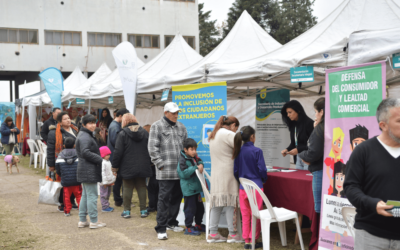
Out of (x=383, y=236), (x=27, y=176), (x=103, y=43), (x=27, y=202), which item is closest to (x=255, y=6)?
(x=103, y=43)

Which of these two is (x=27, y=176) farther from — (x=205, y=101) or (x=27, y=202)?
(x=205, y=101)

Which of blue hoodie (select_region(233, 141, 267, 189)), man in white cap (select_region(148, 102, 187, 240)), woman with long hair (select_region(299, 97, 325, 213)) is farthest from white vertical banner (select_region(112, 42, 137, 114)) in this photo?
woman with long hair (select_region(299, 97, 325, 213))

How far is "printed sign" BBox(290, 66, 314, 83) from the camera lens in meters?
4.84

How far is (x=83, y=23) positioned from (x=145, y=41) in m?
4.50

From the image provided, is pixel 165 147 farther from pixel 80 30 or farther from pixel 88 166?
pixel 80 30

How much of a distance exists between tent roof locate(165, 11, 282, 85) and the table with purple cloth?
6.99 ft

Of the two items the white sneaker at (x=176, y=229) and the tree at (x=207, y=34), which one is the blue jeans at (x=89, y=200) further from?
the tree at (x=207, y=34)

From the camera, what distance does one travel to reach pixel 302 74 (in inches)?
193

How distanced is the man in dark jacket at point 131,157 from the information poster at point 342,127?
3326mm

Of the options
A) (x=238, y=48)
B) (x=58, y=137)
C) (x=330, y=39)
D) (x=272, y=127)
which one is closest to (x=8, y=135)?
(x=58, y=137)

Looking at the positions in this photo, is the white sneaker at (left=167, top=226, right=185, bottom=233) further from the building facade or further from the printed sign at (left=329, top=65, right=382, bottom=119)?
the building facade

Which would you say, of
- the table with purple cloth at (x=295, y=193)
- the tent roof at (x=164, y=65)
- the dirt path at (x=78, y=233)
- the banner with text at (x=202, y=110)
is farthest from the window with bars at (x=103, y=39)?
the table with purple cloth at (x=295, y=193)

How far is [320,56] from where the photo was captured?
4609 mm

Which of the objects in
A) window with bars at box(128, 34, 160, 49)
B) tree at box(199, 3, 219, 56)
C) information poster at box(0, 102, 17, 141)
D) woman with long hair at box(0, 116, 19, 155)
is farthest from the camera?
tree at box(199, 3, 219, 56)
